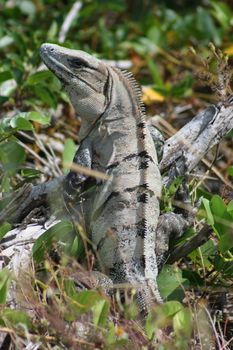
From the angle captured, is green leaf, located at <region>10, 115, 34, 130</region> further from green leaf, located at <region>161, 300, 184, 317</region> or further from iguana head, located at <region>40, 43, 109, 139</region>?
green leaf, located at <region>161, 300, 184, 317</region>

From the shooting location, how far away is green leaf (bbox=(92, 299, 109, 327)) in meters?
4.31

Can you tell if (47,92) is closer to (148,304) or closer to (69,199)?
(69,199)

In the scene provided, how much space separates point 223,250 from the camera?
5109 millimetres

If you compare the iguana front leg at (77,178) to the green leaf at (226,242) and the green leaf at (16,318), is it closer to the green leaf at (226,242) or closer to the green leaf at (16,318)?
the green leaf at (226,242)

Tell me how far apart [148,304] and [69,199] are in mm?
935

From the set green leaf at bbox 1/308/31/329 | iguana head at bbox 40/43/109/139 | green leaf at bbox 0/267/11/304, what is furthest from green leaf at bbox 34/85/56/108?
green leaf at bbox 1/308/31/329

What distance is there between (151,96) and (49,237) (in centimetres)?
330

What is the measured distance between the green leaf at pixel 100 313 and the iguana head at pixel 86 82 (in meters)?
1.57

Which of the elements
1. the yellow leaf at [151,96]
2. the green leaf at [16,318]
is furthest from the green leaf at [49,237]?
the yellow leaf at [151,96]

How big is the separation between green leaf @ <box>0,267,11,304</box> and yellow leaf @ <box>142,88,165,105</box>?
3.61 metres

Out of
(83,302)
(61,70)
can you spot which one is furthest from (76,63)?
(83,302)

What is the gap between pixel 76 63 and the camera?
5602 millimetres

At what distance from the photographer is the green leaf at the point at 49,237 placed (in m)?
4.94

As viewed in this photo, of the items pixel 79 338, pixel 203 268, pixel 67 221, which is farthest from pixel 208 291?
pixel 79 338
